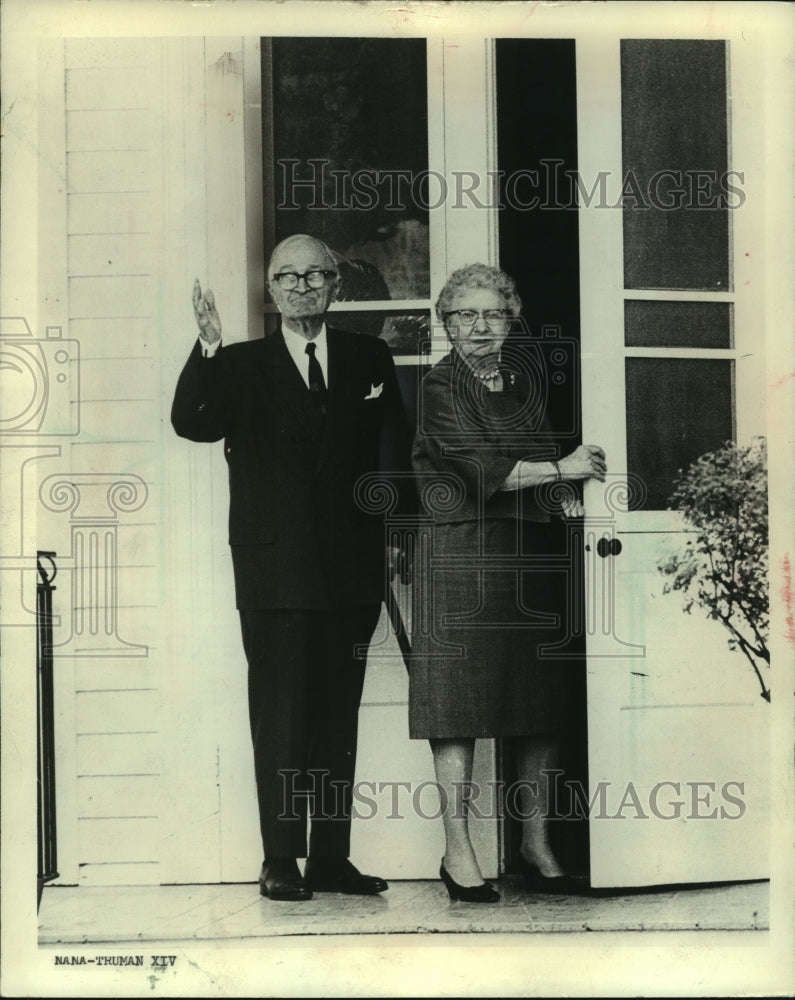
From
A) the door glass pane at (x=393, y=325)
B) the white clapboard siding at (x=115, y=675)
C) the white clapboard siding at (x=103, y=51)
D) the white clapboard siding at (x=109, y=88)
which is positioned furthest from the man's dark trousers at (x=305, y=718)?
the white clapboard siding at (x=103, y=51)

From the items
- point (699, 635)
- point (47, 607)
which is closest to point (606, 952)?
point (699, 635)

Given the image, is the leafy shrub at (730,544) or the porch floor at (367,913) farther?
the leafy shrub at (730,544)

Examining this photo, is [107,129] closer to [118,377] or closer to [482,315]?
[118,377]

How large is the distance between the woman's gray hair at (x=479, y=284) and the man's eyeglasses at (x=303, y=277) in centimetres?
34

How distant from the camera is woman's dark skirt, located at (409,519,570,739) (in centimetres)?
321

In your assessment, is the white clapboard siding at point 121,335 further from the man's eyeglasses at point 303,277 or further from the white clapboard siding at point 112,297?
the man's eyeglasses at point 303,277

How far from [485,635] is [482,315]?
0.96 metres

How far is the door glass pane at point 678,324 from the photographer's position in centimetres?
330

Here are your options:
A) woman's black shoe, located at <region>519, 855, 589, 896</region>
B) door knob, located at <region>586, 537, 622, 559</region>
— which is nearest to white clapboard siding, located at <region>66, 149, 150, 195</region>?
door knob, located at <region>586, 537, 622, 559</region>

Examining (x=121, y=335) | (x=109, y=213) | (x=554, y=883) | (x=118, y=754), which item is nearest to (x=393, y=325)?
(x=121, y=335)

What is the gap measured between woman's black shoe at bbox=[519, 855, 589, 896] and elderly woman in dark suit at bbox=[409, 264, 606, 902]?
0.05m

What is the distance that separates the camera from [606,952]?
324 centimetres

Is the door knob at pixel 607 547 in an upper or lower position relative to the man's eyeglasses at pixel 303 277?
lower

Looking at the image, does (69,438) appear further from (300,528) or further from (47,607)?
(300,528)
